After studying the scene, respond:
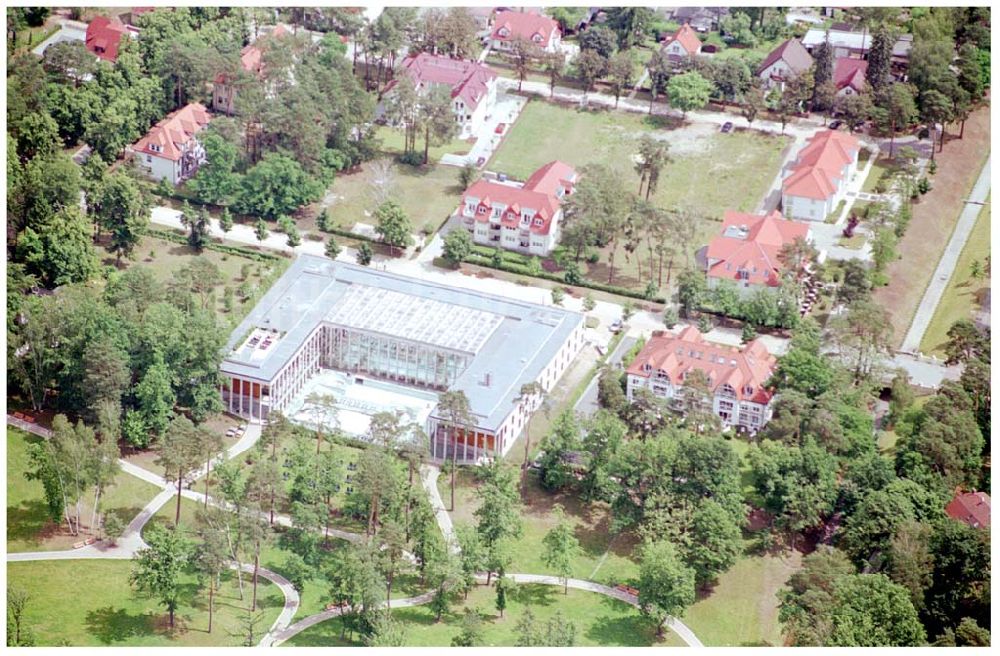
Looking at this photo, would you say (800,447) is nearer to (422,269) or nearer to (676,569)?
(676,569)

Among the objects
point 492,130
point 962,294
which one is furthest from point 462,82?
point 962,294

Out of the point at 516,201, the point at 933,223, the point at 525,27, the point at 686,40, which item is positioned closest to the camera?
the point at 516,201

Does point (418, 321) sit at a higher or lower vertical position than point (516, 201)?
lower

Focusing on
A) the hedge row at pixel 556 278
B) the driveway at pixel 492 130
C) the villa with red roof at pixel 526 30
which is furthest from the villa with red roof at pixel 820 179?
the villa with red roof at pixel 526 30

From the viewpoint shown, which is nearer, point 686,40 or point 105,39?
point 105,39

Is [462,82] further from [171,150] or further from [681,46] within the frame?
[171,150]

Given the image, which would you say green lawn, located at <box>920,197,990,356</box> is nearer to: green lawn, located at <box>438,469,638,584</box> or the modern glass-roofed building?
the modern glass-roofed building
